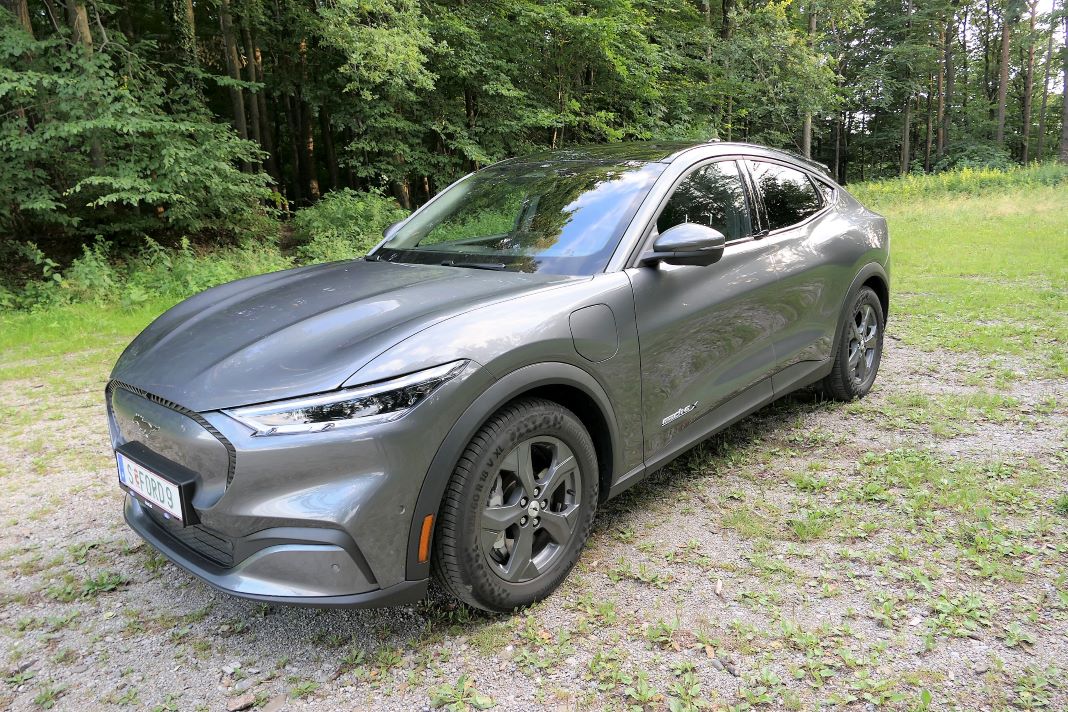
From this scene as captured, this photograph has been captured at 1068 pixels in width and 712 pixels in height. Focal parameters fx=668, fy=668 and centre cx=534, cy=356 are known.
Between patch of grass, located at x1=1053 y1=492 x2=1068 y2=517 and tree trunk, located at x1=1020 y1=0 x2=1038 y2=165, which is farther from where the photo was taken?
tree trunk, located at x1=1020 y1=0 x2=1038 y2=165

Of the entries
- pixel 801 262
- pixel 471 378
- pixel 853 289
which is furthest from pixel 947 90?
pixel 471 378

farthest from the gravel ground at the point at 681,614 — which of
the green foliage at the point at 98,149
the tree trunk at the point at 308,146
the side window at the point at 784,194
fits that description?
the tree trunk at the point at 308,146

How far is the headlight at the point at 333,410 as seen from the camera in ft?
6.08

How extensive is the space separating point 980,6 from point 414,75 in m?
43.0

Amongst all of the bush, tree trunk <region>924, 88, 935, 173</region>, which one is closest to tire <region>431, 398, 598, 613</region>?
the bush

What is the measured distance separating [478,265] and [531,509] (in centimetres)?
108

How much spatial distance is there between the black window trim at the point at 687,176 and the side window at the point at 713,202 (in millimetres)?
15

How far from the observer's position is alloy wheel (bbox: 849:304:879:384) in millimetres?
4191

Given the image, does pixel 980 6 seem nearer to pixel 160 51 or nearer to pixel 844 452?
pixel 160 51

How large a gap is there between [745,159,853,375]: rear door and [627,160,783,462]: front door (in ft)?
0.39

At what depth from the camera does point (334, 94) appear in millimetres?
15977

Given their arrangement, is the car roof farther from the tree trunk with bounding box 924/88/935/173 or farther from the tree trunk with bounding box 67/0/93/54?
the tree trunk with bounding box 924/88/935/173

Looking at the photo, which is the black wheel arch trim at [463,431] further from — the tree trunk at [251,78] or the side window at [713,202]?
A: the tree trunk at [251,78]

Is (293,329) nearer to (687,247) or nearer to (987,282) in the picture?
(687,247)
